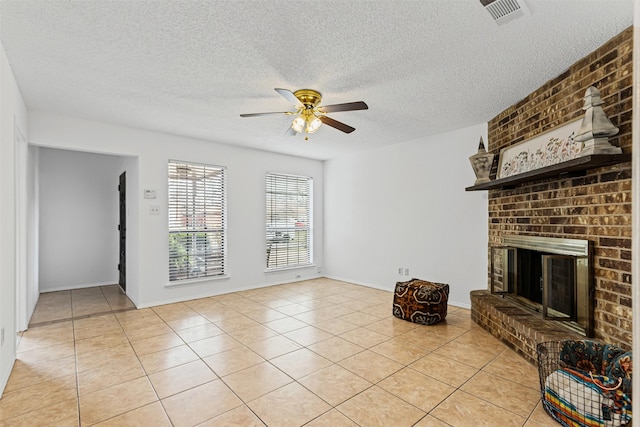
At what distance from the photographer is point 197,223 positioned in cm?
495

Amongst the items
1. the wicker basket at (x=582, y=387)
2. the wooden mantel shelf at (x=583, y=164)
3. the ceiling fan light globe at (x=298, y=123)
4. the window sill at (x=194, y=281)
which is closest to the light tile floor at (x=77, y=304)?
the window sill at (x=194, y=281)

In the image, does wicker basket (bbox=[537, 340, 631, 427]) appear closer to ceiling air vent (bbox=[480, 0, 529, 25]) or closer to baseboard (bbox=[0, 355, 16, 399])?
ceiling air vent (bbox=[480, 0, 529, 25])

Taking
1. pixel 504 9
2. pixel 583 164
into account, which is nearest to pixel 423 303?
pixel 583 164

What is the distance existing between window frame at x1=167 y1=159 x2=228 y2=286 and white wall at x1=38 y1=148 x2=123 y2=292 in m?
1.90

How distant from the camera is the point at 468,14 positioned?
1.92 metres

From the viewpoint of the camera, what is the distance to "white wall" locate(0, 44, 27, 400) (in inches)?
89.2

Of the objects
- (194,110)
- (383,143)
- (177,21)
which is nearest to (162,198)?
(194,110)

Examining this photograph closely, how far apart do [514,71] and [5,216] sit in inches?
169

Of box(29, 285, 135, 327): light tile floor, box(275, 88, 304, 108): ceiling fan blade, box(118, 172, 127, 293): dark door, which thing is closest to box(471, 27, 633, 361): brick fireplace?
box(275, 88, 304, 108): ceiling fan blade

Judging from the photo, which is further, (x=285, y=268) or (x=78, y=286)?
(x=285, y=268)

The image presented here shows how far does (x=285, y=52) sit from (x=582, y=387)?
288cm

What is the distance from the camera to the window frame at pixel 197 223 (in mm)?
4703

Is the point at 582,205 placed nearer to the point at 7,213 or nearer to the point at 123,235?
the point at 7,213

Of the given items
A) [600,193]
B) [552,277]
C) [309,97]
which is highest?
[309,97]
